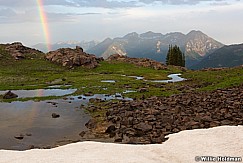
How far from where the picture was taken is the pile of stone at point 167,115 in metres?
33.5

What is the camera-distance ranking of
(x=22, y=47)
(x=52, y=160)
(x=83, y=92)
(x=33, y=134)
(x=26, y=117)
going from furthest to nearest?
(x=22, y=47), (x=83, y=92), (x=26, y=117), (x=33, y=134), (x=52, y=160)

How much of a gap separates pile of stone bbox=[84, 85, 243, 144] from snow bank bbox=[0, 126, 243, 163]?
619 centimetres

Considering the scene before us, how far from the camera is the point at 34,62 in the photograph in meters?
132

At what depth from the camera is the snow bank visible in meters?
17.0

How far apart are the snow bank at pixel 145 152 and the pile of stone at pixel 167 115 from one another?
619 centimetres

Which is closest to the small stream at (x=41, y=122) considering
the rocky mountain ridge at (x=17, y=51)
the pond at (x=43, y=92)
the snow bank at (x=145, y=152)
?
the pond at (x=43, y=92)

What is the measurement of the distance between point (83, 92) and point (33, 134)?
30.4m

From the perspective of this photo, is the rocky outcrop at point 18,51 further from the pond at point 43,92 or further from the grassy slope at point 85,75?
the pond at point 43,92

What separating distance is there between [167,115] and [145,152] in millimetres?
21705

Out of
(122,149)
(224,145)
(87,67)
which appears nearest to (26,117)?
(122,149)

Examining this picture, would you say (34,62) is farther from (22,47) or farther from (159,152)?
(159,152)

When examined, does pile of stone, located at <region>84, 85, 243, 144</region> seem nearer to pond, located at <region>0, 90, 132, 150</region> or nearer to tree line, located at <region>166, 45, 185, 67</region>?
pond, located at <region>0, 90, 132, 150</region>

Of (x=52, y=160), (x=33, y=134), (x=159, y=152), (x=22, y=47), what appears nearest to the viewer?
(x=52, y=160)

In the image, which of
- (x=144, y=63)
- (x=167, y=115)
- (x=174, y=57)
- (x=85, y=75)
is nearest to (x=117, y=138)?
(x=167, y=115)
